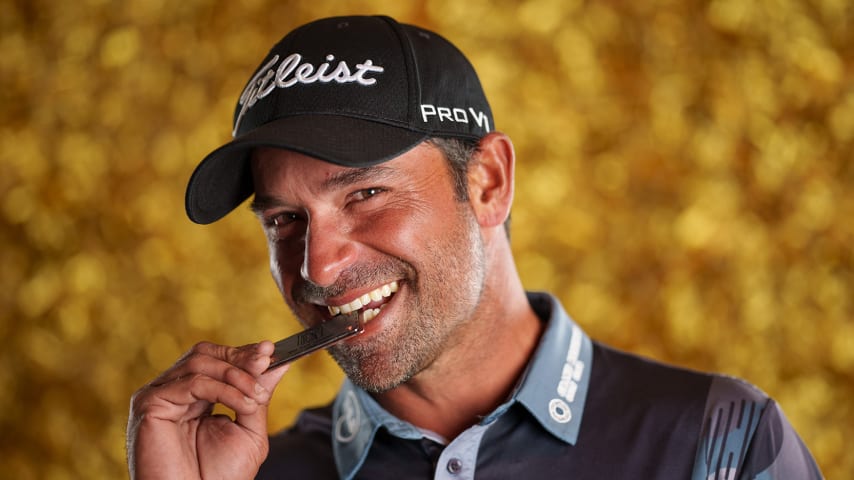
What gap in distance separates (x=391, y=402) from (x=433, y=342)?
0.49ft

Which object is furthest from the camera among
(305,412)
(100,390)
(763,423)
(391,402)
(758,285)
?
(100,390)

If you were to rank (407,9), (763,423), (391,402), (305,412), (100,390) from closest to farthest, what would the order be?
(763,423) < (391,402) < (305,412) < (407,9) < (100,390)

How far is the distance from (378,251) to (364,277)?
37mm

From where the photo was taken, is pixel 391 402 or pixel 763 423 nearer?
pixel 763 423

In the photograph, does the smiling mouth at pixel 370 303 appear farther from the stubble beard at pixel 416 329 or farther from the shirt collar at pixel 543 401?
the shirt collar at pixel 543 401

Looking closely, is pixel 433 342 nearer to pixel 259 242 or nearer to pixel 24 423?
pixel 259 242

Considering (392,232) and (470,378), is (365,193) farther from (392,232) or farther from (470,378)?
(470,378)

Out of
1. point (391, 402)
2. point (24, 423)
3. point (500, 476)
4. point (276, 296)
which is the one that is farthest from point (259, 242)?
point (500, 476)

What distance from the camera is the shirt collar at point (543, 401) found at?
1289 mm

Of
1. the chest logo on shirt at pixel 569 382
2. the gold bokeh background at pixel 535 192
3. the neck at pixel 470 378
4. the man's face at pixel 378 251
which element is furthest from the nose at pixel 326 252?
the gold bokeh background at pixel 535 192

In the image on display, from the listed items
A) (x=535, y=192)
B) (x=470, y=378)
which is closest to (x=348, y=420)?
(x=470, y=378)

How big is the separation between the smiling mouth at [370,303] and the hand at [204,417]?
12 cm

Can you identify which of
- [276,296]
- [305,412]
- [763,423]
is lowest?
[276,296]

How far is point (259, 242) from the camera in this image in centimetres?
262
